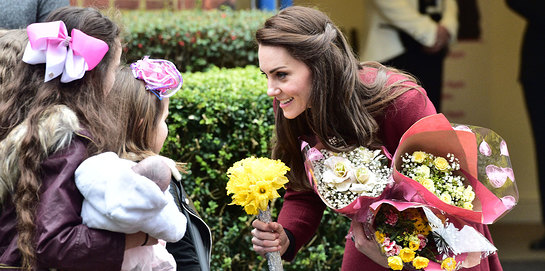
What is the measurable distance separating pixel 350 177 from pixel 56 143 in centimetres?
97

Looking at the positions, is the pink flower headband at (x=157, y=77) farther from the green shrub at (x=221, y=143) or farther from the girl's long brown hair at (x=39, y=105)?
the green shrub at (x=221, y=143)

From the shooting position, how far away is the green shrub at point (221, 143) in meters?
3.90

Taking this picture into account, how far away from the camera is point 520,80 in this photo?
20.7 feet

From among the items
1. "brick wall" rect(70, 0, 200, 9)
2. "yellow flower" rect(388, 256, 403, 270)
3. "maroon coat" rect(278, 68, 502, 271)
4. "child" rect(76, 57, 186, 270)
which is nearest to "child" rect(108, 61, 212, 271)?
"child" rect(76, 57, 186, 270)

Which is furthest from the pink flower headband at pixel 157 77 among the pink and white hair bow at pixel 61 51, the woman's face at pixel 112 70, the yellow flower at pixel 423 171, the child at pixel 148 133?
the yellow flower at pixel 423 171

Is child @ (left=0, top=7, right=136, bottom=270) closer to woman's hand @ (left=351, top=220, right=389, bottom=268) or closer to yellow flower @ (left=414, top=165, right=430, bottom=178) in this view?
woman's hand @ (left=351, top=220, right=389, bottom=268)

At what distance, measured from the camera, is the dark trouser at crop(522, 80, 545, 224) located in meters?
6.18

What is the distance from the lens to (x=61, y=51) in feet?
7.91

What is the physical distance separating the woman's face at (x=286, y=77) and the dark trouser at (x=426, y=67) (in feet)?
10.9

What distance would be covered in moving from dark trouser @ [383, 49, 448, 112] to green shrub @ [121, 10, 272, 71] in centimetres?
149

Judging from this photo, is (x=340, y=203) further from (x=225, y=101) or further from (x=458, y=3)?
(x=458, y=3)

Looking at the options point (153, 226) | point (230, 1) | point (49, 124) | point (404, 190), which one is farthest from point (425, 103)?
point (230, 1)

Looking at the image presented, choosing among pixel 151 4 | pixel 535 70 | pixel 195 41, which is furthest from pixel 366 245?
pixel 535 70

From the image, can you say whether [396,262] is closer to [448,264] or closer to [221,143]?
[448,264]
